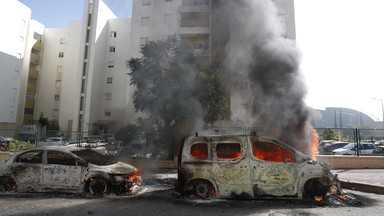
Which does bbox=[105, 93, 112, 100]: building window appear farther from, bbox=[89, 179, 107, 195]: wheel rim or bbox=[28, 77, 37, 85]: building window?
bbox=[89, 179, 107, 195]: wheel rim

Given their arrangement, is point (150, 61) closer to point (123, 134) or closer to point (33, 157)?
point (123, 134)

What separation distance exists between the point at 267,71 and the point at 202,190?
23.0 ft

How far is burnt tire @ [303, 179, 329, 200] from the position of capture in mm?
4992

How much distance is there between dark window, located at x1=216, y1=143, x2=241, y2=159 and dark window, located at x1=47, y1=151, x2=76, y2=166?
3420 millimetres

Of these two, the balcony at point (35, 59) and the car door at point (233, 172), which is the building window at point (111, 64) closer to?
the balcony at point (35, 59)

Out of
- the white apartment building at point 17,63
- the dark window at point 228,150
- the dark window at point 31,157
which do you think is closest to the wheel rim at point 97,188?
the dark window at point 31,157

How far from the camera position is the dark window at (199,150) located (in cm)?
521

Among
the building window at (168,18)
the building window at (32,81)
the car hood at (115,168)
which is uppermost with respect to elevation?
the building window at (168,18)

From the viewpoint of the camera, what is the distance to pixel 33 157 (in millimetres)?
5652

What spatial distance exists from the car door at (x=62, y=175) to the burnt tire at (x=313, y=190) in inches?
200

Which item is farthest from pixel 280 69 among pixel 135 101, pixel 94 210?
pixel 94 210

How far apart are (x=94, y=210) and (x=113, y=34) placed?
36.5 metres

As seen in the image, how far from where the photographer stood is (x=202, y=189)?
16.9 ft

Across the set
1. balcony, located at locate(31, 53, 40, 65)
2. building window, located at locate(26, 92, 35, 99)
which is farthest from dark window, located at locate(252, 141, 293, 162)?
balcony, located at locate(31, 53, 40, 65)
